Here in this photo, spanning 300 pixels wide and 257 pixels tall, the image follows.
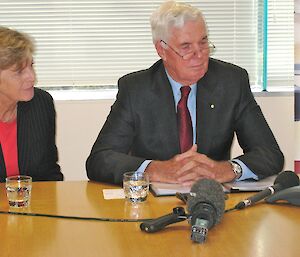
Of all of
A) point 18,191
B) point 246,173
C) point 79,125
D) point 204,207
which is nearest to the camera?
point 204,207

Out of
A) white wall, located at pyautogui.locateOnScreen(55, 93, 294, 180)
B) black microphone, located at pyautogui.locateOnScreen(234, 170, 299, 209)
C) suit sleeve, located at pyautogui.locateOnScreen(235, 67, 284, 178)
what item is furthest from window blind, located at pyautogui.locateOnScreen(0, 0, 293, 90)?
black microphone, located at pyautogui.locateOnScreen(234, 170, 299, 209)

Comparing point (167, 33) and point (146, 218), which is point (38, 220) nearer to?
point (146, 218)

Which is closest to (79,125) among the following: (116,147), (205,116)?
(116,147)

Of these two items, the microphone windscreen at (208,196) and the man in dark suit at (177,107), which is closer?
the microphone windscreen at (208,196)

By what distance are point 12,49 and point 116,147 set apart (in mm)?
631

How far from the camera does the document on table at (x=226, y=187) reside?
228 cm

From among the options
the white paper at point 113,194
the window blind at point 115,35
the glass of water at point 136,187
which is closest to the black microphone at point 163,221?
the glass of water at point 136,187

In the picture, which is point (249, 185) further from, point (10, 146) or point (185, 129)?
point (10, 146)

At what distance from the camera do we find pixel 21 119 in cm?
286

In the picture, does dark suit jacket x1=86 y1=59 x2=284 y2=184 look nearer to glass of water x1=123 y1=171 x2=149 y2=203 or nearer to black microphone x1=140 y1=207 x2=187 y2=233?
glass of water x1=123 y1=171 x2=149 y2=203

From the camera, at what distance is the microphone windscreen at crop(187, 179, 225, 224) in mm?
1805

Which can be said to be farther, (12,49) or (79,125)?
(79,125)

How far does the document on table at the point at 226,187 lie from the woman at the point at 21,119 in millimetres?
702

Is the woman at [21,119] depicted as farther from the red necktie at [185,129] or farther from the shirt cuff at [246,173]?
the shirt cuff at [246,173]
